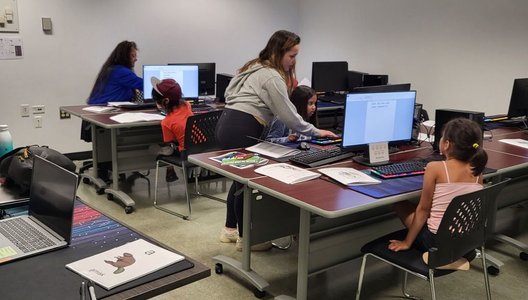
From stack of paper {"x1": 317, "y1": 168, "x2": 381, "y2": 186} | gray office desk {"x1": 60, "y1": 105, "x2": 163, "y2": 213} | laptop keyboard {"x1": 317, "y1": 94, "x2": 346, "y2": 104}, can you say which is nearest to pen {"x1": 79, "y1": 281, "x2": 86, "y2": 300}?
stack of paper {"x1": 317, "y1": 168, "x2": 381, "y2": 186}

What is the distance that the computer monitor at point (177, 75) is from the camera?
15.3ft

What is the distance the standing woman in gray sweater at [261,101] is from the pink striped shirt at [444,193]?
102 centimetres

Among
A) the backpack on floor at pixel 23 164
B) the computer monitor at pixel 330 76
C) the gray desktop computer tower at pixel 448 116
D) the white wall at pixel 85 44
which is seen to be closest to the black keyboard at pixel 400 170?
the gray desktop computer tower at pixel 448 116

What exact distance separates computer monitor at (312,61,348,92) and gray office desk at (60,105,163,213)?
2064mm

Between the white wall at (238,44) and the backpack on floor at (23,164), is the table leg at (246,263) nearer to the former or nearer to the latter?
the backpack on floor at (23,164)

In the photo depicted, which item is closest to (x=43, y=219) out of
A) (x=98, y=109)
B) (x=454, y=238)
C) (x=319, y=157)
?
(x=319, y=157)

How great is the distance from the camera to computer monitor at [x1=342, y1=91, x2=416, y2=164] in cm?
257

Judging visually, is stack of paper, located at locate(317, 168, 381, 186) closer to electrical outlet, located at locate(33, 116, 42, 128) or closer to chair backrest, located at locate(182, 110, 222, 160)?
chair backrest, located at locate(182, 110, 222, 160)

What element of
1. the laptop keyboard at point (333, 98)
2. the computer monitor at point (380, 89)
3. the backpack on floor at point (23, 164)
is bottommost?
the laptop keyboard at point (333, 98)

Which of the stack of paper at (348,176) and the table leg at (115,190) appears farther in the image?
the table leg at (115,190)

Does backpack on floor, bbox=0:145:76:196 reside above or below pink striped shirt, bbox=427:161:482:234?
above

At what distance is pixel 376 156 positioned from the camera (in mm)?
2635

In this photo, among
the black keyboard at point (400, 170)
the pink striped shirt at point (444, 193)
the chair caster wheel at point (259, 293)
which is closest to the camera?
the pink striped shirt at point (444, 193)

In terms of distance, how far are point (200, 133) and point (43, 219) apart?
2193mm
